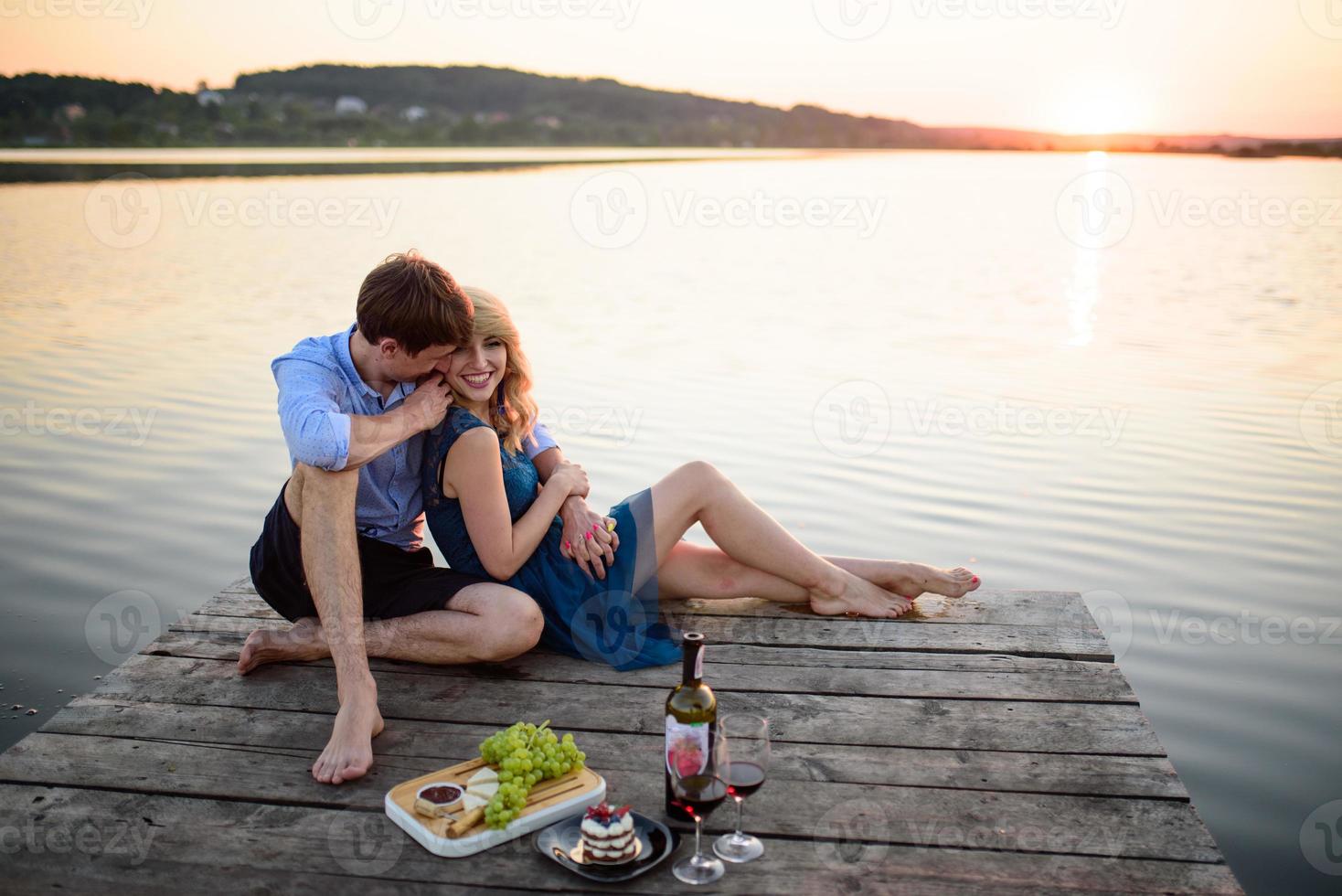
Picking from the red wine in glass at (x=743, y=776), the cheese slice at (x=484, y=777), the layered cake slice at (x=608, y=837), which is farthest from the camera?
the cheese slice at (x=484, y=777)

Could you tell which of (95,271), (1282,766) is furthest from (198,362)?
(1282,766)

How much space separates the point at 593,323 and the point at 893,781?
915 cm

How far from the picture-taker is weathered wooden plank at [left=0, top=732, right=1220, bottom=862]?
2428 mm

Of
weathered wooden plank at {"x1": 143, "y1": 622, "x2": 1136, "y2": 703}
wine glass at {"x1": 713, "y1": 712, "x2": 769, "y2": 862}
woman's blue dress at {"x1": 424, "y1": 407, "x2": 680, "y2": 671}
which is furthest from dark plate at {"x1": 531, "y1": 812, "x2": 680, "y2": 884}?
woman's blue dress at {"x1": 424, "y1": 407, "x2": 680, "y2": 671}

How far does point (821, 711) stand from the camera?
3020 millimetres

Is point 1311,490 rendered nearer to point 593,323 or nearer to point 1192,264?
point 593,323

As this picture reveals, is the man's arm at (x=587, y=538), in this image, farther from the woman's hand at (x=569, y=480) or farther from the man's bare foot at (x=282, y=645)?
the man's bare foot at (x=282, y=645)

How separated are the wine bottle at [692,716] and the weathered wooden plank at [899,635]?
4.16 ft

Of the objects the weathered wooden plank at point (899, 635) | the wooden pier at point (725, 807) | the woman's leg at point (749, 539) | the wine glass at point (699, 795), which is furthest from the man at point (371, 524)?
the wine glass at point (699, 795)

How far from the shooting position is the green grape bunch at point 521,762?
2.39m

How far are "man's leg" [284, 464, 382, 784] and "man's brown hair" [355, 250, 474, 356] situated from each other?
1.29 ft

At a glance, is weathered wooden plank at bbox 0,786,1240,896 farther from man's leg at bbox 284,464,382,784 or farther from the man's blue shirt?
the man's blue shirt

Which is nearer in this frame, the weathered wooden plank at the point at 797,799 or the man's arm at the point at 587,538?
the weathered wooden plank at the point at 797,799

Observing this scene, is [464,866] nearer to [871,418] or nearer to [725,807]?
[725,807]
